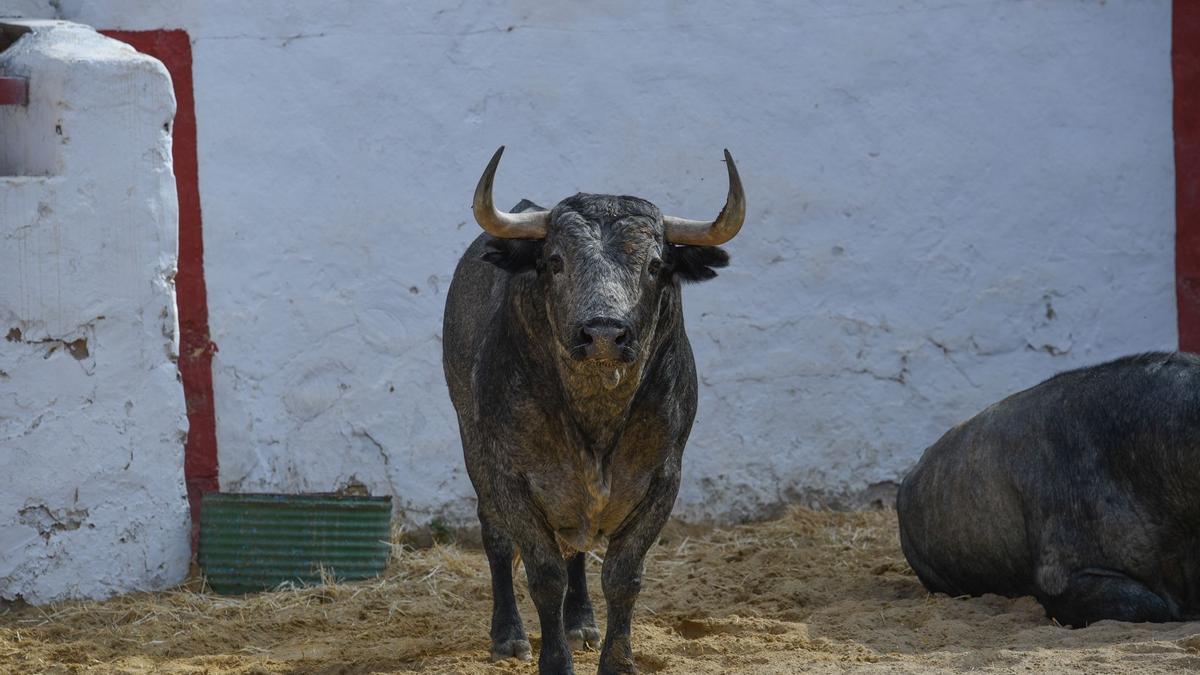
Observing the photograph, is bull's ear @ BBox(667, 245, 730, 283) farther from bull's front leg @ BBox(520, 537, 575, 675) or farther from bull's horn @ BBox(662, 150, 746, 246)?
bull's front leg @ BBox(520, 537, 575, 675)

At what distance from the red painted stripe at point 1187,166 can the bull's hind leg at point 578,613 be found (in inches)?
169

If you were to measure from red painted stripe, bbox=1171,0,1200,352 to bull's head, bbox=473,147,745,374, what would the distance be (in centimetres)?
431

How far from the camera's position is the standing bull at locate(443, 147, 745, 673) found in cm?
495

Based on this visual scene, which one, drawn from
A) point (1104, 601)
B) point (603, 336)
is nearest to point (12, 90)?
point (603, 336)

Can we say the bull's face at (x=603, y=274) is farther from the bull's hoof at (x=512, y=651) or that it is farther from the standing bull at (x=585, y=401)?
the bull's hoof at (x=512, y=651)

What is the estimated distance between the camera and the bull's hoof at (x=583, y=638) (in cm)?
574

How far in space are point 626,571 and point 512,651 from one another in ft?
2.41

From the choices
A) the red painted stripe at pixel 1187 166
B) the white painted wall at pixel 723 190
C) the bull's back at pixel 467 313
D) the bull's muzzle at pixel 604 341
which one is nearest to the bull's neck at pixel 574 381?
the bull's muzzle at pixel 604 341

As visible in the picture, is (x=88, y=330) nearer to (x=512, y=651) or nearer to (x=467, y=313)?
(x=467, y=313)

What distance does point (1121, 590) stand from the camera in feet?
18.3

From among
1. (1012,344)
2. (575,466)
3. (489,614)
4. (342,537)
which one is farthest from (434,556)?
(1012,344)

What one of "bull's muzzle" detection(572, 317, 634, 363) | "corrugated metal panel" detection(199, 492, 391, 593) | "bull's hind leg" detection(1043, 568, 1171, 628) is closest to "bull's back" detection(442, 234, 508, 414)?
"bull's muzzle" detection(572, 317, 634, 363)

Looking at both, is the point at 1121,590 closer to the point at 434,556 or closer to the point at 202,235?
the point at 434,556

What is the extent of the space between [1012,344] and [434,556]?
11.0 ft
